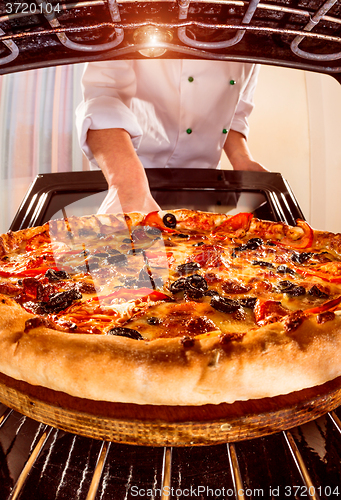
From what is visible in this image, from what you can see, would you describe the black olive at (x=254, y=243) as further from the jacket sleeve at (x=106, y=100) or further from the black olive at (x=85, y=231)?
the jacket sleeve at (x=106, y=100)

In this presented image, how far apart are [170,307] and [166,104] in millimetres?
2034

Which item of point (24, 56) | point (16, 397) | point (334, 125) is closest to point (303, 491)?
point (16, 397)

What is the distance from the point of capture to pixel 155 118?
302cm

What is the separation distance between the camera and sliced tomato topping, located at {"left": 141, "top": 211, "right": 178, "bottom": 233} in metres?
2.19

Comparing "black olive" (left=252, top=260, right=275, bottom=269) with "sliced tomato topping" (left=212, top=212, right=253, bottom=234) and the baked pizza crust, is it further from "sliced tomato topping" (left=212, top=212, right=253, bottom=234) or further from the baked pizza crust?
the baked pizza crust

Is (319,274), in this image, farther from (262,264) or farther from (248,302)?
(248,302)

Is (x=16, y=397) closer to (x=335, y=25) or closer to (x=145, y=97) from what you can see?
(x=335, y=25)

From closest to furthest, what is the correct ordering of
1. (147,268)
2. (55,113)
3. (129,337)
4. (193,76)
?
(129,337) → (147,268) → (193,76) → (55,113)

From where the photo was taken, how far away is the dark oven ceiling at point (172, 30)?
91 centimetres

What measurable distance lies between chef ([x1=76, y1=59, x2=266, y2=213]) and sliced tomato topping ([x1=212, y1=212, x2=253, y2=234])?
14.9 inches

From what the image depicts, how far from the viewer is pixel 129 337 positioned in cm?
111

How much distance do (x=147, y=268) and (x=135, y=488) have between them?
0.99 m

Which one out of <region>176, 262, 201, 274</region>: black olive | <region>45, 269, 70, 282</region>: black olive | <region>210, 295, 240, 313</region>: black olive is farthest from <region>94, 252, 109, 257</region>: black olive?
<region>210, 295, 240, 313</region>: black olive

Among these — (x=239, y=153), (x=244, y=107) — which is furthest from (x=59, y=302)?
(x=244, y=107)
